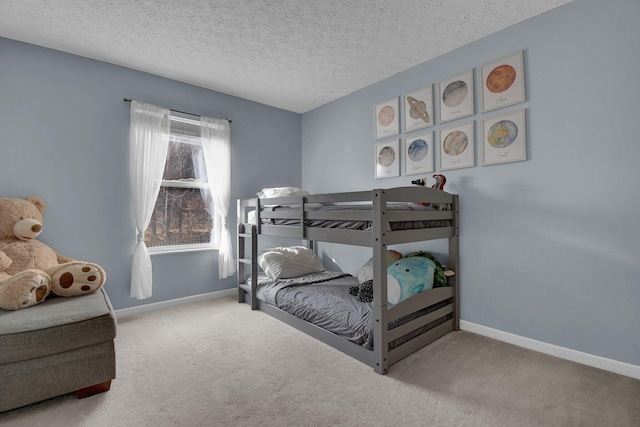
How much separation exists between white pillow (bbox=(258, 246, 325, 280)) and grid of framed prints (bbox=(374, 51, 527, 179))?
50.6 inches

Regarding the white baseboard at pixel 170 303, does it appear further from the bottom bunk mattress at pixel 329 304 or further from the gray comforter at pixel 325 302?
the gray comforter at pixel 325 302

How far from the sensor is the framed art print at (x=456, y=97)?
99.0 inches

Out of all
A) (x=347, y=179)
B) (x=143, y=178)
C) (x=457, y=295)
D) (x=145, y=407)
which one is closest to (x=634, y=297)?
(x=457, y=295)

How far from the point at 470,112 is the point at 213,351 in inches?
111

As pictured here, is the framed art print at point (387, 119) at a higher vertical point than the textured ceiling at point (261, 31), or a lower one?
lower

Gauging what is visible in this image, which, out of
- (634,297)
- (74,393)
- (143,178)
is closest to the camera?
(74,393)

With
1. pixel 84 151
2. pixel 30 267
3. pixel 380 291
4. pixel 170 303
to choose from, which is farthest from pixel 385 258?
pixel 84 151

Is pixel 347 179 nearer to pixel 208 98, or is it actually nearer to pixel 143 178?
pixel 208 98

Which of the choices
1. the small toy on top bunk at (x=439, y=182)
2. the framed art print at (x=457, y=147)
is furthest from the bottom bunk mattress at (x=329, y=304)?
the framed art print at (x=457, y=147)

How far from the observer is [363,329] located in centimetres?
201

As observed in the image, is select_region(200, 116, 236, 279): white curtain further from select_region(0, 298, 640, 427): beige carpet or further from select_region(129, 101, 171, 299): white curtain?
select_region(0, 298, 640, 427): beige carpet

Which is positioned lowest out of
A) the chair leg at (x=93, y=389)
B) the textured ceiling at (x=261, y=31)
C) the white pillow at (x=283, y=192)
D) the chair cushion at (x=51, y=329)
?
the chair leg at (x=93, y=389)

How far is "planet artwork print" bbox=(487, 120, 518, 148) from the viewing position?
89.8 inches

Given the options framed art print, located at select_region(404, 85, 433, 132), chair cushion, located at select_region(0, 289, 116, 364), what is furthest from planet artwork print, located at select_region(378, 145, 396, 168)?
chair cushion, located at select_region(0, 289, 116, 364)
